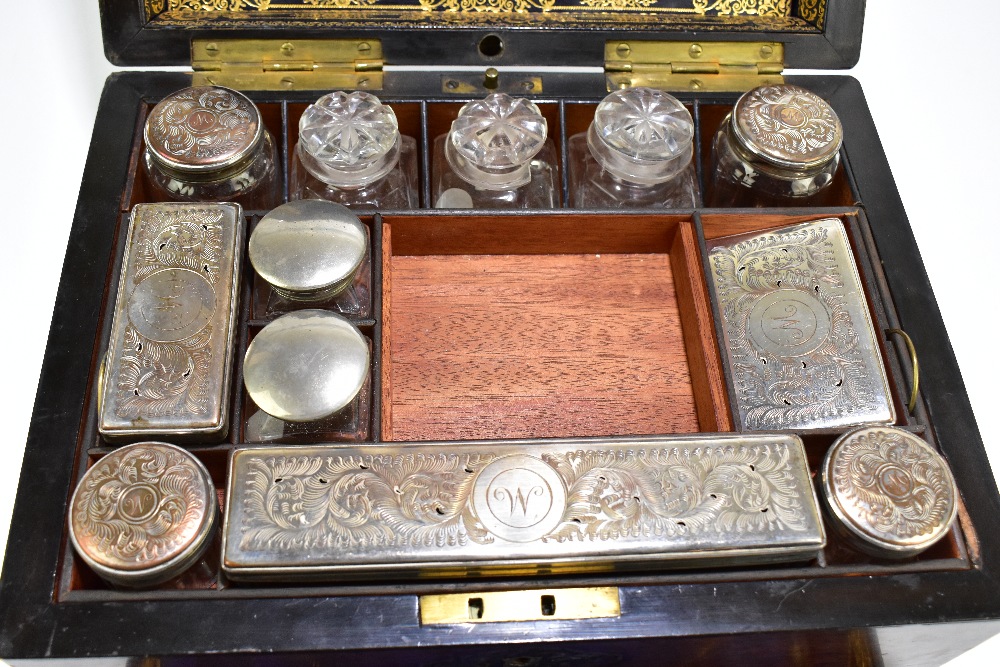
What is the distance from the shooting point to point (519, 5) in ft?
5.32

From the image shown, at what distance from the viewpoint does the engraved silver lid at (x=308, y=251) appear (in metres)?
1.30

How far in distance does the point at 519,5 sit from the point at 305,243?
65cm

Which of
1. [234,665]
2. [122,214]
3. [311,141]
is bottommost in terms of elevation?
[234,665]

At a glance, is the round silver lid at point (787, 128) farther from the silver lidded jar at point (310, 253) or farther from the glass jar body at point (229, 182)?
the glass jar body at point (229, 182)

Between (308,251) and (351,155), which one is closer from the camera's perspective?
(308,251)

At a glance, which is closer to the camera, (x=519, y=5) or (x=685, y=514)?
(x=685, y=514)

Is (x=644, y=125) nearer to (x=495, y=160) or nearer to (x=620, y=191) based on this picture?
(x=620, y=191)

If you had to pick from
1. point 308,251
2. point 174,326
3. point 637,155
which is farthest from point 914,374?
point 174,326

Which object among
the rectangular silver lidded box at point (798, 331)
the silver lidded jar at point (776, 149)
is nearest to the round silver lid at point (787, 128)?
the silver lidded jar at point (776, 149)

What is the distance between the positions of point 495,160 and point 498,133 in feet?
0.17

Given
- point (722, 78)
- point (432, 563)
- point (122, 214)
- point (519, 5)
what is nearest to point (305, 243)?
point (122, 214)

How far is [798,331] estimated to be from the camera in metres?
1.44

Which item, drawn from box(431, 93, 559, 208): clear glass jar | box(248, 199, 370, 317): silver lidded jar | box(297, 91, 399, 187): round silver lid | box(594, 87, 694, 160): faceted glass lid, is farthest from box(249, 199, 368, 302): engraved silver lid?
box(594, 87, 694, 160): faceted glass lid

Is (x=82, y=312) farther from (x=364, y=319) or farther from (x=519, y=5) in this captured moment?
(x=519, y=5)
